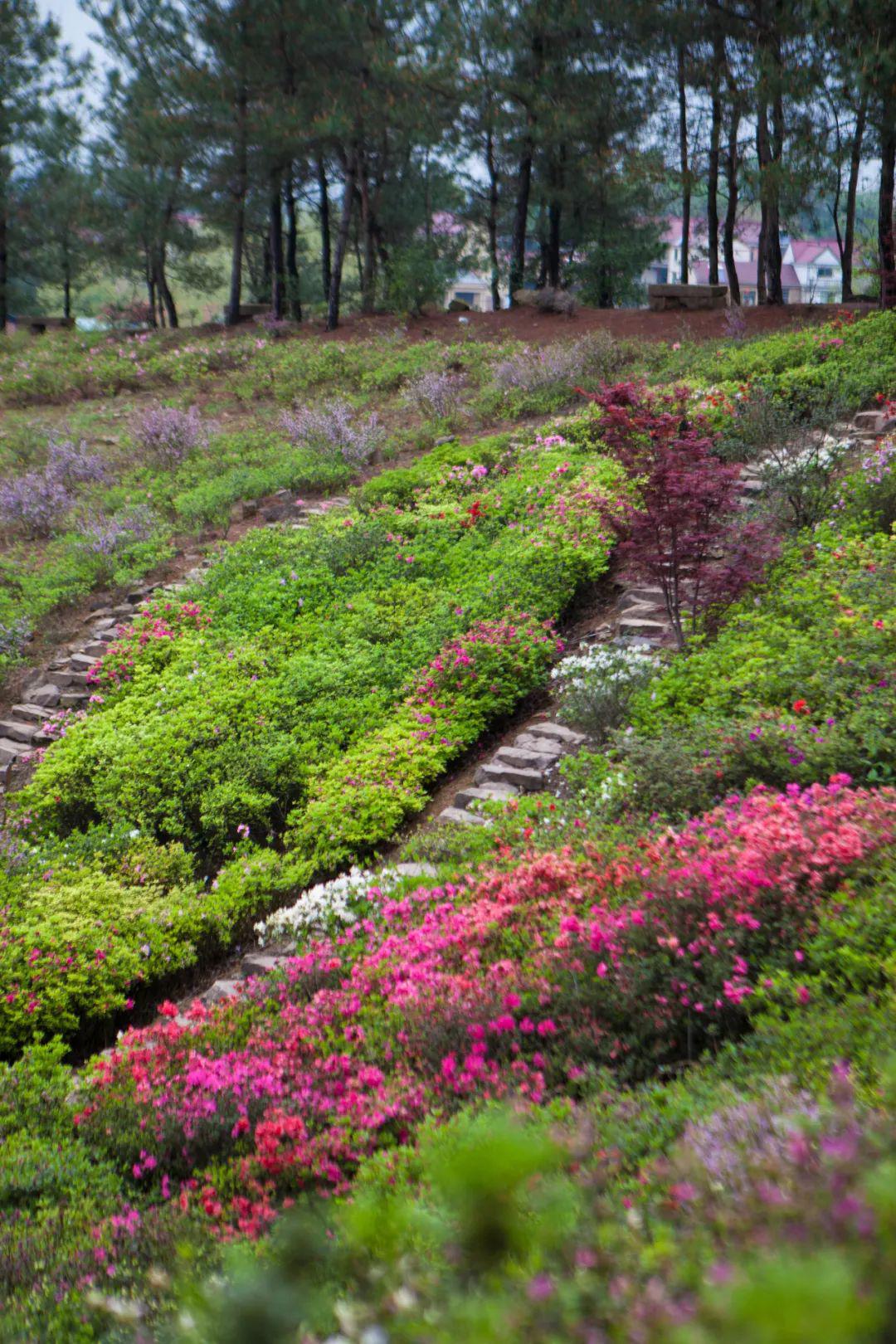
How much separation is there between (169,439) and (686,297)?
39.0 ft

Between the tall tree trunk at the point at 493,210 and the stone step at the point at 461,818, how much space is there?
19950mm

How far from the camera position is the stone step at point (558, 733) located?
20.4 ft

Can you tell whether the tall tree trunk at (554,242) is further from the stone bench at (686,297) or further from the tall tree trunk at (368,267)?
Result: the stone bench at (686,297)

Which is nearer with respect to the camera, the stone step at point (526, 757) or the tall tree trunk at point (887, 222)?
the stone step at point (526, 757)

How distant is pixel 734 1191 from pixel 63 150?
109ft

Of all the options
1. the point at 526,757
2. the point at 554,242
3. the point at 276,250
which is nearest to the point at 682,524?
the point at 526,757

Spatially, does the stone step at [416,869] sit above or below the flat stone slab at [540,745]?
below

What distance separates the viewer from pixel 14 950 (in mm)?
4539

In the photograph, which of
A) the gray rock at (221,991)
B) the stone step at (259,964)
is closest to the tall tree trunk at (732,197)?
the stone step at (259,964)

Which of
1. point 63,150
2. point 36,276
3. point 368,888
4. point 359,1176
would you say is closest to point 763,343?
point 368,888

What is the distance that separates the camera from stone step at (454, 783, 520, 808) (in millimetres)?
5609

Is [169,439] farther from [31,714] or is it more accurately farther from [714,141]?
[714,141]

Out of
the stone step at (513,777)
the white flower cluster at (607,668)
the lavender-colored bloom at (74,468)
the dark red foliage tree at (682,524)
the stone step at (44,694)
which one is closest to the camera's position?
the stone step at (513,777)

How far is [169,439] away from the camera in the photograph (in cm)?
1397
